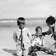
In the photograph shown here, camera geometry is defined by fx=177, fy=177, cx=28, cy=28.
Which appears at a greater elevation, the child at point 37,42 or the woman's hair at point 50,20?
the woman's hair at point 50,20

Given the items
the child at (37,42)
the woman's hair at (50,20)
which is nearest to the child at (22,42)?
the child at (37,42)

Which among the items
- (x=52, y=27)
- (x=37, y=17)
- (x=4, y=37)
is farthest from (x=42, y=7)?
(x=52, y=27)

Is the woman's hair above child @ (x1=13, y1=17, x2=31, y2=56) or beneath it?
above

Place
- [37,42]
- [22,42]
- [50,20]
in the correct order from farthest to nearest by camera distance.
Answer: [50,20]
[37,42]
[22,42]

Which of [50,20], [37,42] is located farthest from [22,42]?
[50,20]

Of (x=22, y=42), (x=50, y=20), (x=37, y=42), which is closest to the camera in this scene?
(x=22, y=42)

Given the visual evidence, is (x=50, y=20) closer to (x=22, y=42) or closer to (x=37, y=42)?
(x=37, y=42)

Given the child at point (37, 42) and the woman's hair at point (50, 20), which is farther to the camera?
the woman's hair at point (50, 20)

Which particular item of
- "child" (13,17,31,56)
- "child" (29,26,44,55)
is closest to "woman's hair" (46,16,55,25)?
"child" (29,26,44,55)

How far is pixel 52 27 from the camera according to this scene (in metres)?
2.31

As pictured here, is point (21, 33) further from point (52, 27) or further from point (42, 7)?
point (42, 7)

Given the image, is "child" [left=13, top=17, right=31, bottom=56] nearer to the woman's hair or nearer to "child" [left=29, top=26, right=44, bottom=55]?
"child" [left=29, top=26, right=44, bottom=55]

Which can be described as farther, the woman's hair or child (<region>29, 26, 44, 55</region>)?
the woman's hair

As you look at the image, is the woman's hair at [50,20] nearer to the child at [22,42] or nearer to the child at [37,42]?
the child at [37,42]
